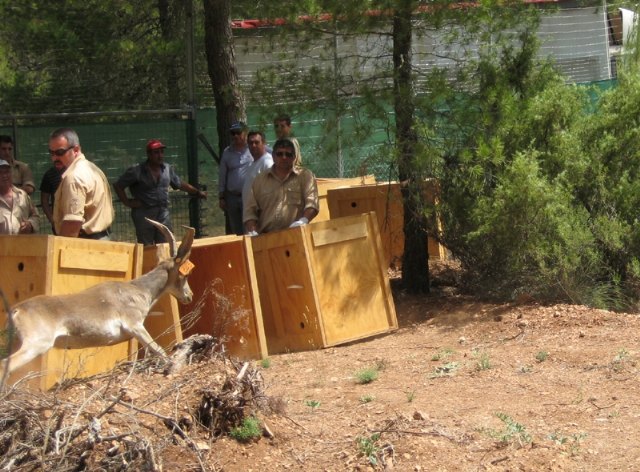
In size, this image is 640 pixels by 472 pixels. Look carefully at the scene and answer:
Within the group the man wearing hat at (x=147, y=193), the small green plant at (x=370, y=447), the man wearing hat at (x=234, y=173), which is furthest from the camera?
the man wearing hat at (x=234, y=173)

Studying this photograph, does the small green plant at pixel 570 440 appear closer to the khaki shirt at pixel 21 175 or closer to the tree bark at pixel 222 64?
the khaki shirt at pixel 21 175

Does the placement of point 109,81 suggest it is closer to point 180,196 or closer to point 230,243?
point 180,196

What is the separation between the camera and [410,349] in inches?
390

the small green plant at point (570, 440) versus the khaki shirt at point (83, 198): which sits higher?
the khaki shirt at point (83, 198)

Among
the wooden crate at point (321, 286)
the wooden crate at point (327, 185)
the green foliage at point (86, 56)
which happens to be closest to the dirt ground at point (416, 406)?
the wooden crate at point (321, 286)

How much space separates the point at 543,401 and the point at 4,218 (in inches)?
191

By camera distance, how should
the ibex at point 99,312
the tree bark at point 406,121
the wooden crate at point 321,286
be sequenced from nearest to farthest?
the ibex at point 99,312, the wooden crate at point 321,286, the tree bark at point 406,121

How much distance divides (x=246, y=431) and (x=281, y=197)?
13.7ft

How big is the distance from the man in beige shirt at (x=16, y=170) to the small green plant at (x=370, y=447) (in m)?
5.92

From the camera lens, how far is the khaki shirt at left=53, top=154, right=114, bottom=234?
8.42 meters

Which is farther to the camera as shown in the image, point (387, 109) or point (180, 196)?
point (180, 196)

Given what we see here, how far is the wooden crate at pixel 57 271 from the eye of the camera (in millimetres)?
8156

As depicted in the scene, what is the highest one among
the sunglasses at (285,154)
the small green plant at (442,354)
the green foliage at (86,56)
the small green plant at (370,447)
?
the green foliage at (86,56)

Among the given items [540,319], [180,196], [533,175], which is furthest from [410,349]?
[180,196]
